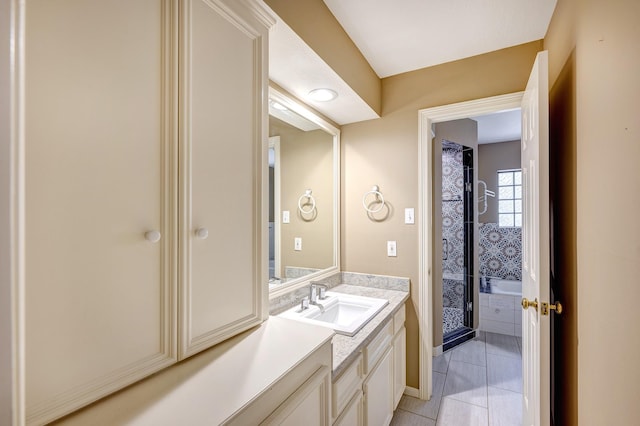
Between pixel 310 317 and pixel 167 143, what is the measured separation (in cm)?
123

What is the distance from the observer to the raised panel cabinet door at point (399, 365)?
195 centimetres

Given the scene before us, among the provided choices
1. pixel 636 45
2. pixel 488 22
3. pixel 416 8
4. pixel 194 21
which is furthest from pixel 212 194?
pixel 488 22

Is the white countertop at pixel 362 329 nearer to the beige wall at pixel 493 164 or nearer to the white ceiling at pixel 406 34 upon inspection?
the white ceiling at pixel 406 34

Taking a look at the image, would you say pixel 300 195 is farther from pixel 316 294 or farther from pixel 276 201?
pixel 316 294

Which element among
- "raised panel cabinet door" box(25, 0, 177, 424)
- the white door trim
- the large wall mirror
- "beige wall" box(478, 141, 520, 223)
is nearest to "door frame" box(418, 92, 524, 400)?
the large wall mirror

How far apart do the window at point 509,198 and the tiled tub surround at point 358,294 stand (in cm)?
318

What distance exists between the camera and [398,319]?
2.00 m

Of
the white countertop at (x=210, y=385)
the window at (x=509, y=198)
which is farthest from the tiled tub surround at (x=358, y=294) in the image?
the window at (x=509, y=198)

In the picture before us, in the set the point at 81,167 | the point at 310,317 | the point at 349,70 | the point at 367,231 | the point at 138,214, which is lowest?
the point at 310,317

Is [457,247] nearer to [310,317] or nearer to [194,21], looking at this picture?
[310,317]

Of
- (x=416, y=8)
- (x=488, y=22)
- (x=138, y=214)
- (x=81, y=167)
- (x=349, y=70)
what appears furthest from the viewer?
(x=349, y=70)

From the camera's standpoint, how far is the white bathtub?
384 centimetres

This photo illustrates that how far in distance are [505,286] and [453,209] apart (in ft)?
5.42

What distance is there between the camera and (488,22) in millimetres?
1663
